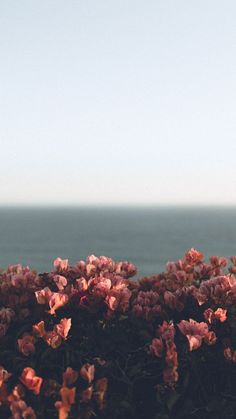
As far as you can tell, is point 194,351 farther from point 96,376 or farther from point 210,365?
point 96,376

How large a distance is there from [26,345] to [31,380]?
1.31 feet

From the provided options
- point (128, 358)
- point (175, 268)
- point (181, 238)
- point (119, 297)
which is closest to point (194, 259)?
point (175, 268)

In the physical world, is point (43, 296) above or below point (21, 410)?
above

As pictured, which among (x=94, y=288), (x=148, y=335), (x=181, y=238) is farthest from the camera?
(x=181, y=238)

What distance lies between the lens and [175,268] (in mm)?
5914

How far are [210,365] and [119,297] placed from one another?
41.5 inches

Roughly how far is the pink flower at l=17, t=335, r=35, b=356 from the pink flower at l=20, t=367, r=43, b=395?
0.32 meters

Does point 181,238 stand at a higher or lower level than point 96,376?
lower

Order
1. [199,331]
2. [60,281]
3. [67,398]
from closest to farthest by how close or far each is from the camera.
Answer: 1. [67,398]
2. [199,331]
3. [60,281]

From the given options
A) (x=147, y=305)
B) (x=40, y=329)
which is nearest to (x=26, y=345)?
(x=40, y=329)

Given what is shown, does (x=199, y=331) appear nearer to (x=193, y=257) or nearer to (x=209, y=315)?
(x=209, y=315)

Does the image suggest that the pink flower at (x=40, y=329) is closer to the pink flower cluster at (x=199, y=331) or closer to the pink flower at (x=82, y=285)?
the pink flower at (x=82, y=285)

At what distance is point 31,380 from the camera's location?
3.86 meters

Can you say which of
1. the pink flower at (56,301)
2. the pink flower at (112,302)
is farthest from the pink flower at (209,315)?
the pink flower at (56,301)
